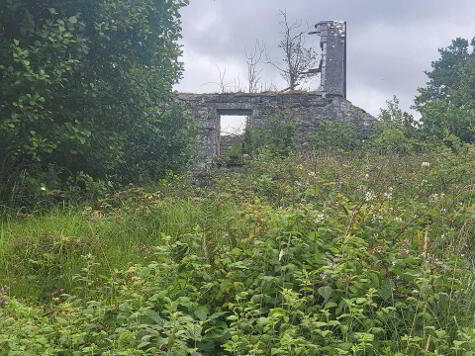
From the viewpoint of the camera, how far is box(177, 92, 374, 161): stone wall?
1535 centimetres

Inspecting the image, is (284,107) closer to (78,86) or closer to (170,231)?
(78,86)

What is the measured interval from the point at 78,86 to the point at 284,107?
873 centimetres

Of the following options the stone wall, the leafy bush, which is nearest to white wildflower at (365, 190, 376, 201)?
the leafy bush

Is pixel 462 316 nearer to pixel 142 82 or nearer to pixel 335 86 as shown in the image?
pixel 142 82

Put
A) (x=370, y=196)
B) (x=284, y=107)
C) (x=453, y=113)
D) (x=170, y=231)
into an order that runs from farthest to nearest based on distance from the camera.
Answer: (x=284, y=107) < (x=453, y=113) < (x=170, y=231) < (x=370, y=196)

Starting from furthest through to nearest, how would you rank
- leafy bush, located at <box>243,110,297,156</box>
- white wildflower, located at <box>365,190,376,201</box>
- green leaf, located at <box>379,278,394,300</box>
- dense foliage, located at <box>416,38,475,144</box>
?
A: 1. leafy bush, located at <box>243,110,297,156</box>
2. dense foliage, located at <box>416,38,475,144</box>
3. white wildflower, located at <box>365,190,376,201</box>
4. green leaf, located at <box>379,278,394,300</box>

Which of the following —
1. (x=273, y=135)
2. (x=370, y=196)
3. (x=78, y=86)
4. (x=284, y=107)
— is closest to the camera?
(x=370, y=196)

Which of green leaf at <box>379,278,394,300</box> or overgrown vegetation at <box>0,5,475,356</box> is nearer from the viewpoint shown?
overgrown vegetation at <box>0,5,475,356</box>

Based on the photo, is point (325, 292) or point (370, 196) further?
point (370, 196)

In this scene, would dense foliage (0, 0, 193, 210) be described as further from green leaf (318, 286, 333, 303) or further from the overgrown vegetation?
green leaf (318, 286, 333, 303)

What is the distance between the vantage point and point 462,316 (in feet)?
10.6

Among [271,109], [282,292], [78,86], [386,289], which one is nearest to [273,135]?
[271,109]

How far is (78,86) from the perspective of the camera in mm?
7586

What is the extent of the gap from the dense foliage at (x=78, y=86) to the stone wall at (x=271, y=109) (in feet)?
20.2
